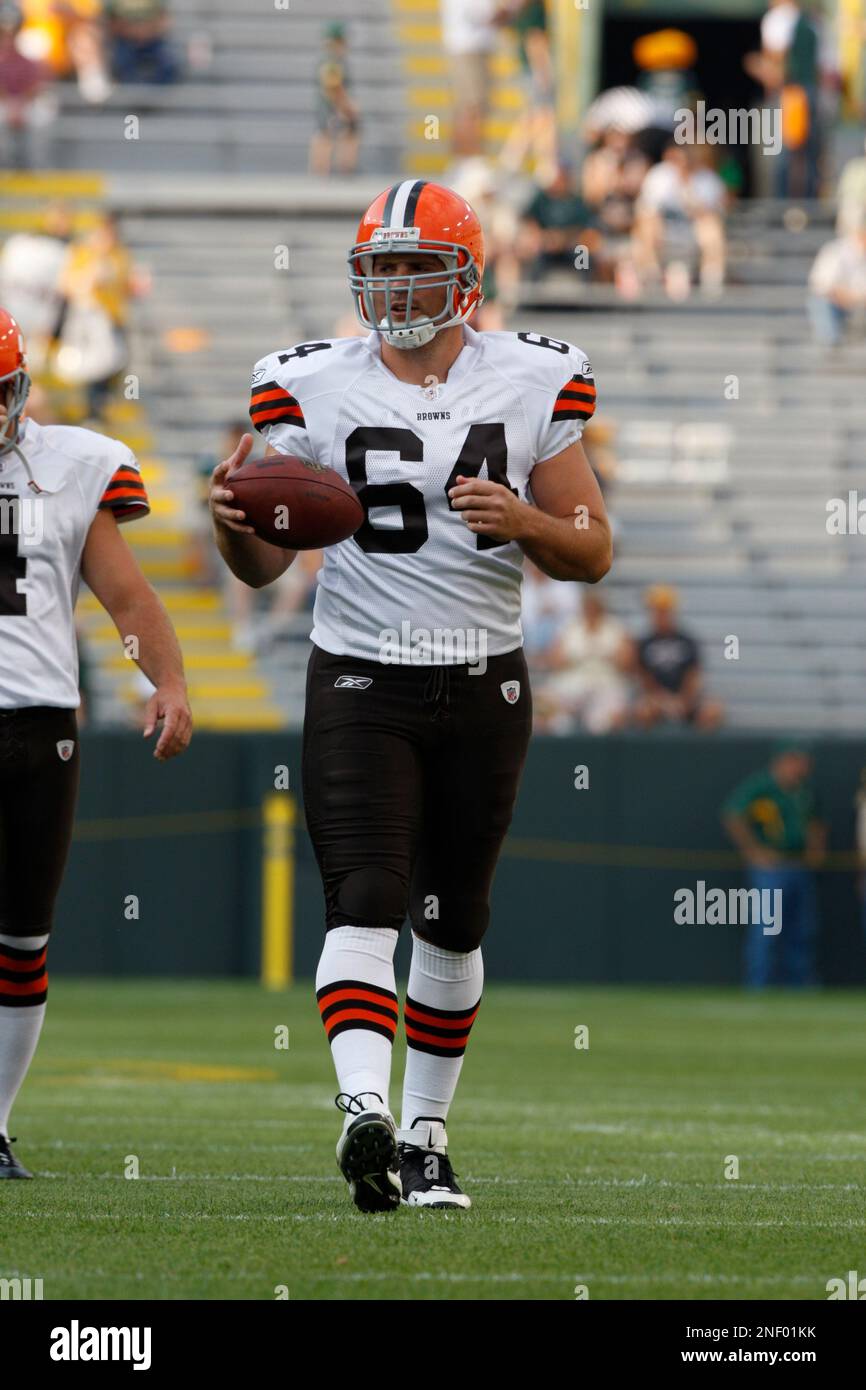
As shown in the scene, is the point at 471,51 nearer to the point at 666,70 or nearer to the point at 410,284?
the point at 666,70

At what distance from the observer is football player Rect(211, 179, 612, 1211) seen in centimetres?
489

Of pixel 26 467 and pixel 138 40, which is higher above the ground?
pixel 138 40

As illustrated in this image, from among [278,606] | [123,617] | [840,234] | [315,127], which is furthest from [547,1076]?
[315,127]

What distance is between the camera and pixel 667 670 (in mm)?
15289

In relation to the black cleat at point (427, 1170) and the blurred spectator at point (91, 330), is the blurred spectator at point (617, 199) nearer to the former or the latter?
the blurred spectator at point (91, 330)

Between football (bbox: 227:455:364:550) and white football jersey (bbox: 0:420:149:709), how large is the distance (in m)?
0.64

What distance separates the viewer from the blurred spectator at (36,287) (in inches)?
658

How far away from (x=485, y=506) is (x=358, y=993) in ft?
3.15

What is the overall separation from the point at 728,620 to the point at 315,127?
235 inches

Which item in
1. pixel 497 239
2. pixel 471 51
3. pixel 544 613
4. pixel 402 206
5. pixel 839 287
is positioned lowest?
pixel 402 206

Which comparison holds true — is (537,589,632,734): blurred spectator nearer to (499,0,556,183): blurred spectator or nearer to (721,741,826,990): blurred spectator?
(721,741,826,990): blurred spectator

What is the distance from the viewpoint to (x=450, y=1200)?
16.3ft

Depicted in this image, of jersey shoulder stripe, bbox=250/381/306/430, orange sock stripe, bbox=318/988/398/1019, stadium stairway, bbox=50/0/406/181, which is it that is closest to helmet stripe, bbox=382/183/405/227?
jersey shoulder stripe, bbox=250/381/306/430

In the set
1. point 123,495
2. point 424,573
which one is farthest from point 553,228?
point 424,573
